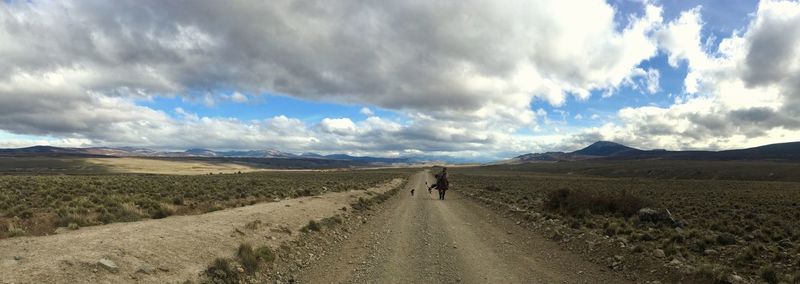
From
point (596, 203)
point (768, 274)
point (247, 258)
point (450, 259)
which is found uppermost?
point (596, 203)

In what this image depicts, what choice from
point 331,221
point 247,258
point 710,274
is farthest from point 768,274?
point 331,221

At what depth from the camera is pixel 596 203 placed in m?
21.7

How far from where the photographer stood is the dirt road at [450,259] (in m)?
9.70

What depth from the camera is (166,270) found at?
8.91 metres

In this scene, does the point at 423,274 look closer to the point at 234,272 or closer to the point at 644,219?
the point at 234,272

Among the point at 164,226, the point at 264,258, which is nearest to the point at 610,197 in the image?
the point at 264,258

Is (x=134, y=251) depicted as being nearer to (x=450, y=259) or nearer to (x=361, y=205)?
(x=450, y=259)

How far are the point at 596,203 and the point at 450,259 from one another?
44.7 ft

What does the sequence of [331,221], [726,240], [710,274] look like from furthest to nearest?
1. [331,221]
2. [726,240]
3. [710,274]

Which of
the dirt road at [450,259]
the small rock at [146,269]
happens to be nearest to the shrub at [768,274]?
the dirt road at [450,259]

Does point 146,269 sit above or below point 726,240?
below

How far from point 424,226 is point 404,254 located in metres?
5.54

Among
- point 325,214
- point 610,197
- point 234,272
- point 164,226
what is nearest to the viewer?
point 234,272

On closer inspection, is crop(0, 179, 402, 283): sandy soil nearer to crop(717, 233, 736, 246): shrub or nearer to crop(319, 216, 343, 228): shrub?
crop(319, 216, 343, 228): shrub
